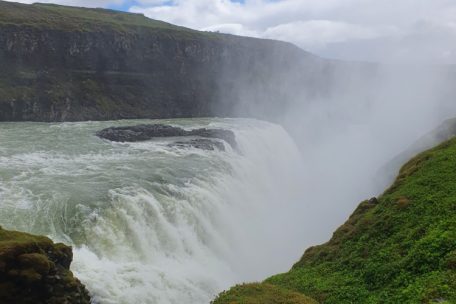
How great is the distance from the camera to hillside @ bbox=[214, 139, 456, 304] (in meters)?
11.8

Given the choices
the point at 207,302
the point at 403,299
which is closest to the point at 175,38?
the point at 207,302

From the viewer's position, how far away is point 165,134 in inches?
2069

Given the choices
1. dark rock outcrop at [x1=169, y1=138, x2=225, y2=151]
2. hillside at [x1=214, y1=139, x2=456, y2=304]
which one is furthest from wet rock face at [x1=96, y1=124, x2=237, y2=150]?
hillside at [x1=214, y1=139, x2=456, y2=304]

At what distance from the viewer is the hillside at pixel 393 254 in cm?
1181

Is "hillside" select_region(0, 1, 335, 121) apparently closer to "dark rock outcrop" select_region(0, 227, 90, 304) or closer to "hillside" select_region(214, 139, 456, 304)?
"dark rock outcrop" select_region(0, 227, 90, 304)

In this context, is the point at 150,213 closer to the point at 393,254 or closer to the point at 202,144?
the point at 393,254

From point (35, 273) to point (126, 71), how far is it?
7985 centimetres

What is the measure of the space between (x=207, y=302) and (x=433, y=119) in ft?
250

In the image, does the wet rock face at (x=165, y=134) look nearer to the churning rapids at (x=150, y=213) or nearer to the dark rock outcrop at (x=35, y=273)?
the churning rapids at (x=150, y=213)

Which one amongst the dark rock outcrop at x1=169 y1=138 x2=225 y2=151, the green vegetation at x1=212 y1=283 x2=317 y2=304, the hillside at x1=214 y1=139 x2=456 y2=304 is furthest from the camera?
the dark rock outcrop at x1=169 y1=138 x2=225 y2=151

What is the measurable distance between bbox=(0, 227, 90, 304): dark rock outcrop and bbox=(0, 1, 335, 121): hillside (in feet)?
176

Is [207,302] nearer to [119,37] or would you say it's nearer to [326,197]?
[326,197]

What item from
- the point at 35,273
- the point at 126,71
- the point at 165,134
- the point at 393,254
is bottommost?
the point at 393,254

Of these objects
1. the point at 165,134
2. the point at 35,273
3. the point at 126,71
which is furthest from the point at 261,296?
the point at 126,71
